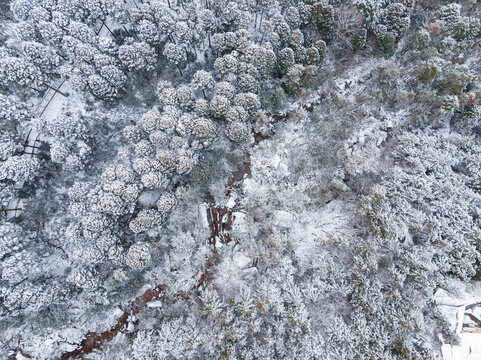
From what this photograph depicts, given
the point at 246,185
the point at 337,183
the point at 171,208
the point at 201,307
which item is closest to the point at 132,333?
the point at 201,307

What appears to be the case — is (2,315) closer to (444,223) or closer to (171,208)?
(171,208)

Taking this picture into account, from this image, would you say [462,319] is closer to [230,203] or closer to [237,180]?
[230,203]

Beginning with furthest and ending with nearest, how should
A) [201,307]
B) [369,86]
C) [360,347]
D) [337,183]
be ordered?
[369,86], [337,183], [201,307], [360,347]

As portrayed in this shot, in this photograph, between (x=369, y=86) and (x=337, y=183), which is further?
(x=369, y=86)

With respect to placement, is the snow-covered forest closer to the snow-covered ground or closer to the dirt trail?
the dirt trail

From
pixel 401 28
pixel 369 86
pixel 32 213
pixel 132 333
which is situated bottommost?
pixel 132 333

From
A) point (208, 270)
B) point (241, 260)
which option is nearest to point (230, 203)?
point (241, 260)

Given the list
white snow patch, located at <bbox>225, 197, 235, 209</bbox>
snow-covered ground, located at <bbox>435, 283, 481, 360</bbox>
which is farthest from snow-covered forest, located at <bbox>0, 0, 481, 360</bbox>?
snow-covered ground, located at <bbox>435, 283, 481, 360</bbox>

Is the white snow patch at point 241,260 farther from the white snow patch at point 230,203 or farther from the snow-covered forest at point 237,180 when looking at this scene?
the white snow patch at point 230,203
